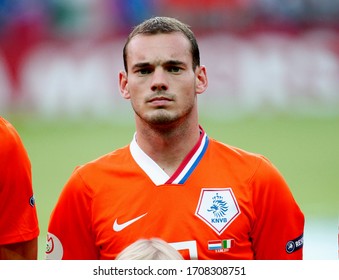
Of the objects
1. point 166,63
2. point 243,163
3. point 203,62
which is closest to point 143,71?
point 166,63

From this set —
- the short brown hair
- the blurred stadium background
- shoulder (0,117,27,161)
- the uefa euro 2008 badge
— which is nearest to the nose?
the short brown hair

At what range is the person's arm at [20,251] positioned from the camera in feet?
10.8

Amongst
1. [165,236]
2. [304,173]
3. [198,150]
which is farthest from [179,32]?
[304,173]

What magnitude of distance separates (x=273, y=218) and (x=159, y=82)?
0.66 metres

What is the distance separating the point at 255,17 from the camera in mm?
8852

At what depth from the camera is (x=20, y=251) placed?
334 cm

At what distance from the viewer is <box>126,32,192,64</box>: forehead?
3217 millimetres

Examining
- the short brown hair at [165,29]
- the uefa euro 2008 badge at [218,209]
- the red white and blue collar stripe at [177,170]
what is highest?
the short brown hair at [165,29]

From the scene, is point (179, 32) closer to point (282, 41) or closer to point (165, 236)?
point (165, 236)

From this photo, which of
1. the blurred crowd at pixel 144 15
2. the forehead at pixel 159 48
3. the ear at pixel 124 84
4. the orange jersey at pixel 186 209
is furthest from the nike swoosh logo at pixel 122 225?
the blurred crowd at pixel 144 15

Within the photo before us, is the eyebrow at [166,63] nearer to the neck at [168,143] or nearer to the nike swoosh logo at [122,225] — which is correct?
the neck at [168,143]

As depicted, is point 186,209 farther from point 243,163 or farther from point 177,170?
point 243,163

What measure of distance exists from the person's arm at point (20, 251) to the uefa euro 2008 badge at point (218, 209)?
698 mm

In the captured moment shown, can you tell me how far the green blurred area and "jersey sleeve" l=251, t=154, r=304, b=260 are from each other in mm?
3737
